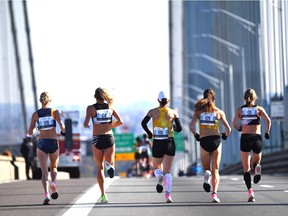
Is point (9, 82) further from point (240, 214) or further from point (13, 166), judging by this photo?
point (240, 214)

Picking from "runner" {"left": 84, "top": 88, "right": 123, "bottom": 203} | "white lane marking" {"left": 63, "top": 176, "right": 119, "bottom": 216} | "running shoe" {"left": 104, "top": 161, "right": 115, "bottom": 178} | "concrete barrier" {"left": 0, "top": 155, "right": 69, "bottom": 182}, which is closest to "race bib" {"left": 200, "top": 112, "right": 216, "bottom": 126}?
"runner" {"left": 84, "top": 88, "right": 123, "bottom": 203}

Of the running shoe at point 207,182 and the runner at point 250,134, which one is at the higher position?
the runner at point 250,134

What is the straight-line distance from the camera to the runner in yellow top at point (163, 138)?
732 inches

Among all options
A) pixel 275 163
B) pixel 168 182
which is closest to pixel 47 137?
pixel 168 182

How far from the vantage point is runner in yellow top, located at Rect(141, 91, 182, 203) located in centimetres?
1859

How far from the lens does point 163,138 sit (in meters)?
18.7

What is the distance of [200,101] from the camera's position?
61.2ft

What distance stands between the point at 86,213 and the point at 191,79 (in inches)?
6427

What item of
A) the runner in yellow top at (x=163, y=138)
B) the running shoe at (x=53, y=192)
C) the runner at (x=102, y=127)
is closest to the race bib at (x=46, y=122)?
the runner at (x=102, y=127)

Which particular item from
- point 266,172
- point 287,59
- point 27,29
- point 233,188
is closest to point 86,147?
point 27,29

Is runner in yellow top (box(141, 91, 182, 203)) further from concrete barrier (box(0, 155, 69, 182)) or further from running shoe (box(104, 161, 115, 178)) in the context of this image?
concrete barrier (box(0, 155, 69, 182))

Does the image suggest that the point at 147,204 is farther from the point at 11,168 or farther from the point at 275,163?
the point at 275,163

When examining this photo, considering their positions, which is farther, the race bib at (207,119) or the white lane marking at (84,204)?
the race bib at (207,119)

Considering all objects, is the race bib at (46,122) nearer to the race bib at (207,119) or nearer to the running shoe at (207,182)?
the race bib at (207,119)
